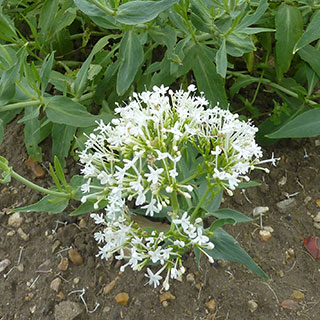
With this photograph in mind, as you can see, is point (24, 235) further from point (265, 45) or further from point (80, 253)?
point (265, 45)

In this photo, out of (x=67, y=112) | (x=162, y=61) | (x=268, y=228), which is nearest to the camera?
(x=67, y=112)

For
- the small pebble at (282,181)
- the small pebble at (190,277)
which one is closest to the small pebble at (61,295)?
the small pebble at (190,277)

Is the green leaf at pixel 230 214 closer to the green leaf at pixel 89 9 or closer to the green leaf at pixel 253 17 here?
the green leaf at pixel 253 17

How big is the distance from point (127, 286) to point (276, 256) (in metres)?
0.74

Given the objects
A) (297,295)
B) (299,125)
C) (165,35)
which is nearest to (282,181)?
(299,125)

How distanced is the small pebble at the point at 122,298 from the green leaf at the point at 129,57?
0.95m

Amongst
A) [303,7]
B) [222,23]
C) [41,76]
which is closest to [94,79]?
[41,76]

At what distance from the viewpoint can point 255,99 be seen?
2.94 meters

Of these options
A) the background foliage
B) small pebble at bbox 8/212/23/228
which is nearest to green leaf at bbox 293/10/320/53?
the background foliage

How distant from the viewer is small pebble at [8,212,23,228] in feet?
8.68

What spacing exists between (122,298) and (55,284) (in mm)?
356

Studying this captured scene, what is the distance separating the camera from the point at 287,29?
2.41m

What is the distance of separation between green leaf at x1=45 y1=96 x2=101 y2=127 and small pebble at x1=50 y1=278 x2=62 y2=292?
0.78m

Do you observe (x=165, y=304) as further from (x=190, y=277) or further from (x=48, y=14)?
(x=48, y=14)
